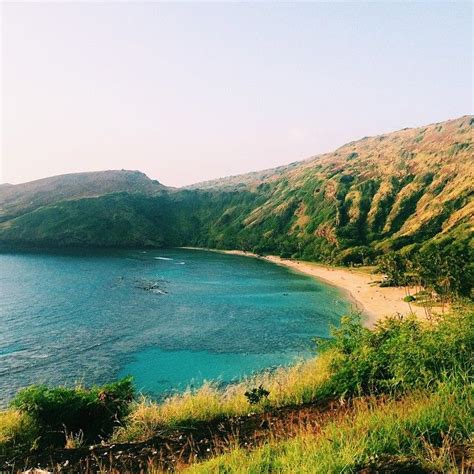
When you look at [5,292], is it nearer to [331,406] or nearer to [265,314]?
[265,314]

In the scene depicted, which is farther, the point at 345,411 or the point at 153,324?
the point at 153,324

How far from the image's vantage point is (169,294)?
5007 inches

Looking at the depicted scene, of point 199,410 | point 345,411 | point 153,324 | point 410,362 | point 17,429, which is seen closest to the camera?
point 345,411

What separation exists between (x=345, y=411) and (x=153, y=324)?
85.3 metres

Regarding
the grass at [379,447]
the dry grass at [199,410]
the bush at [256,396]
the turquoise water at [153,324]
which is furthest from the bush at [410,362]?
the turquoise water at [153,324]

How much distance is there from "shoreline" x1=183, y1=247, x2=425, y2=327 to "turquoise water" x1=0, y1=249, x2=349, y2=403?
19.7 ft

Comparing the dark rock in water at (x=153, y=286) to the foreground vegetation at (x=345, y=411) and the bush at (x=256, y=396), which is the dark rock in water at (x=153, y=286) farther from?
the bush at (x=256, y=396)

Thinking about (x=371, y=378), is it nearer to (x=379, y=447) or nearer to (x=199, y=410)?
(x=199, y=410)

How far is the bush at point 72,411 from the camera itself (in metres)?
19.8

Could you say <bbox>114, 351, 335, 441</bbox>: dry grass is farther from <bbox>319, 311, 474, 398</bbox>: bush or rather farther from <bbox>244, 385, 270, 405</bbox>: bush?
<bbox>319, 311, 474, 398</bbox>: bush

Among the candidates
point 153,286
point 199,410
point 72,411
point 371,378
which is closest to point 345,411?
point 371,378

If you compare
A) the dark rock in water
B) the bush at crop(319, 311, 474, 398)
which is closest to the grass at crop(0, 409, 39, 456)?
the bush at crop(319, 311, 474, 398)

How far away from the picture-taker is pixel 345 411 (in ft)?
39.4

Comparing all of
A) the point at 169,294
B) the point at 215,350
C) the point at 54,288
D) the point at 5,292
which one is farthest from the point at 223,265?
the point at 215,350
